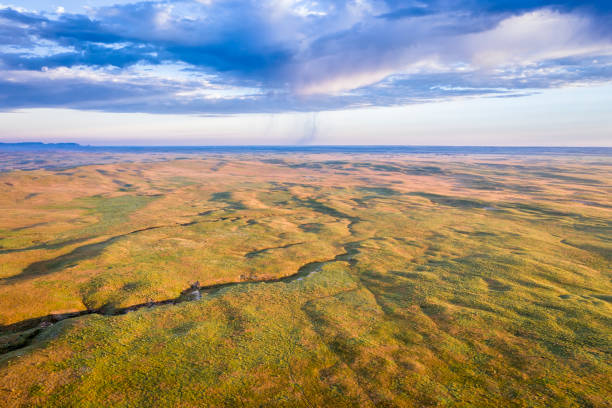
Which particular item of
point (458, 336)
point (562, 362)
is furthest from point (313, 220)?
point (562, 362)

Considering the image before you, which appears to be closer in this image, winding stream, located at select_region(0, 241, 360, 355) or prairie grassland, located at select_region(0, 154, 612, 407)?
prairie grassland, located at select_region(0, 154, 612, 407)

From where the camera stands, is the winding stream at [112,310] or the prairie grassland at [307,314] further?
the winding stream at [112,310]

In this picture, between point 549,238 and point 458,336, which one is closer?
point 458,336

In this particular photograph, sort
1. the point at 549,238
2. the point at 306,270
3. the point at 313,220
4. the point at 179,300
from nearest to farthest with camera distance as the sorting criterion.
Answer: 1. the point at 179,300
2. the point at 306,270
3. the point at 549,238
4. the point at 313,220

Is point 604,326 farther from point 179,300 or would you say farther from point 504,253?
point 179,300

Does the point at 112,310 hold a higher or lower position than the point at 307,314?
lower

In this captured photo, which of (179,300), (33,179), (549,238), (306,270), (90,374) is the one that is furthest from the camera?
(33,179)

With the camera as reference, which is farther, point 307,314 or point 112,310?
point 112,310
